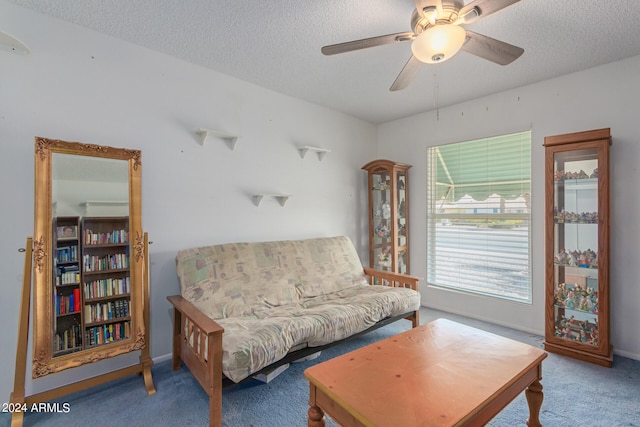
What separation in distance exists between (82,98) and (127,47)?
51 cm

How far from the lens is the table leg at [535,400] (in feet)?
5.28

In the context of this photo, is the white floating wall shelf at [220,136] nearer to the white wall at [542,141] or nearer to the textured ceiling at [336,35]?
the textured ceiling at [336,35]

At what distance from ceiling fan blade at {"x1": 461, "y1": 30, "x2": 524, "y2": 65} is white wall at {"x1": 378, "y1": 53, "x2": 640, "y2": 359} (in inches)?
45.8

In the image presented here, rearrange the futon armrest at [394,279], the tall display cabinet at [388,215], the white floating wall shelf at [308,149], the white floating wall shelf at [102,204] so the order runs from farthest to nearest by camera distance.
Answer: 1. the tall display cabinet at [388,215]
2. the white floating wall shelf at [308,149]
3. the futon armrest at [394,279]
4. the white floating wall shelf at [102,204]

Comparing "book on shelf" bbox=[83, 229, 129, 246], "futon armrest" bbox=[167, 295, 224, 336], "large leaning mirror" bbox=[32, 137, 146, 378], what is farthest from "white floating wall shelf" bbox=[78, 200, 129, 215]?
"futon armrest" bbox=[167, 295, 224, 336]

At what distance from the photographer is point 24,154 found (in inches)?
73.4

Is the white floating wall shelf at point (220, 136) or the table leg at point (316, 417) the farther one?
the white floating wall shelf at point (220, 136)

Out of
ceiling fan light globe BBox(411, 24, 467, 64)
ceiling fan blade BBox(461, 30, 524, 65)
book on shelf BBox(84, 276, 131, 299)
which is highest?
ceiling fan blade BBox(461, 30, 524, 65)

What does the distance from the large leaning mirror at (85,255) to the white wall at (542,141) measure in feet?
9.83

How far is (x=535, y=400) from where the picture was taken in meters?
1.62

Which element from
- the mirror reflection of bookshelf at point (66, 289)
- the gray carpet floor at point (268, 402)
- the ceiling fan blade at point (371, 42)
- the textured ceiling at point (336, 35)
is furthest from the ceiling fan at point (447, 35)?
the gray carpet floor at point (268, 402)

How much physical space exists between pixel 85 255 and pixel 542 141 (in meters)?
3.81

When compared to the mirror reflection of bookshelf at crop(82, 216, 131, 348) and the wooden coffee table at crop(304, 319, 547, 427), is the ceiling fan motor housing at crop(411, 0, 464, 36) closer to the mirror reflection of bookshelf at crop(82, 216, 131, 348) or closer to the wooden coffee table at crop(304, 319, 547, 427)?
the wooden coffee table at crop(304, 319, 547, 427)

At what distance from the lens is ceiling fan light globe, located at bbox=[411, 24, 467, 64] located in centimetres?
139
